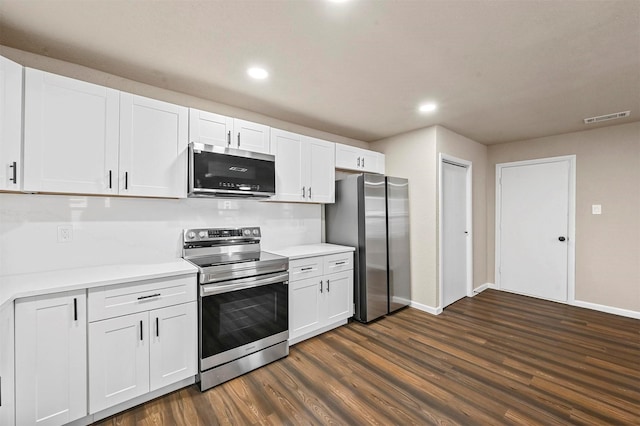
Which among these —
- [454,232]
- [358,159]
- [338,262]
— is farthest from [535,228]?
[338,262]

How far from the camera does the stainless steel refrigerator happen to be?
11.3 ft

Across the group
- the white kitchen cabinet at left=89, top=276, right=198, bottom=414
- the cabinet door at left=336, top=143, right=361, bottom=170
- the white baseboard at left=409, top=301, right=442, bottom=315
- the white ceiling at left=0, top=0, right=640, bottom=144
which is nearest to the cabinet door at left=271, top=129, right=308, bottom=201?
the white ceiling at left=0, top=0, right=640, bottom=144

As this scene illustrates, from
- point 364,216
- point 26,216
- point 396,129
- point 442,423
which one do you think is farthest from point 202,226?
point 396,129

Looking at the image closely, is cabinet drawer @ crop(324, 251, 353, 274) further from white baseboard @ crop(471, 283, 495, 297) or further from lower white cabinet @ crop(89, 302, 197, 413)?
white baseboard @ crop(471, 283, 495, 297)

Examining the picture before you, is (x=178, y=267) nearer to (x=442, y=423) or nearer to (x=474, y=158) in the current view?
(x=442, y=423)

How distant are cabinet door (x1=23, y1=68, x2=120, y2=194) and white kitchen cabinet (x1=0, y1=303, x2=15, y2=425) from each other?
31.7 inches

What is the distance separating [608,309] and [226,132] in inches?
208

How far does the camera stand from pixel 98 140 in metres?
2.02

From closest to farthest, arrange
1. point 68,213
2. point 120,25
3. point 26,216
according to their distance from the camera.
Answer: point 120,25 < point 26,216 < point 68,213

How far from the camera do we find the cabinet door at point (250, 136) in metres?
2.74

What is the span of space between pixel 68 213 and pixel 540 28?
3498 mm

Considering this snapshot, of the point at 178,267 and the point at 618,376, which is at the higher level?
the point at 178,267

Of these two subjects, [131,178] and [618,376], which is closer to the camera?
[131,178]

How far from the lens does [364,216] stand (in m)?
3.41
